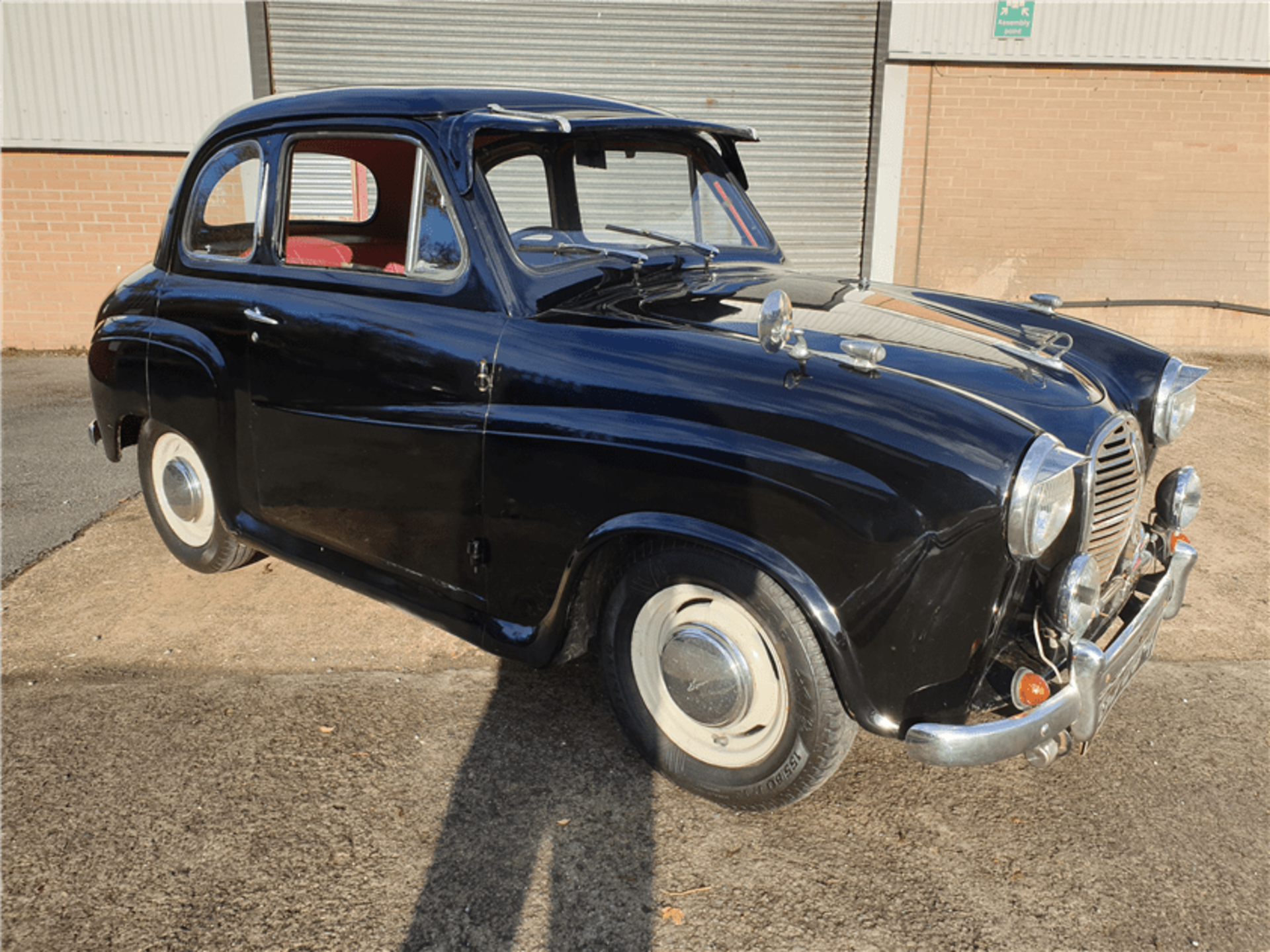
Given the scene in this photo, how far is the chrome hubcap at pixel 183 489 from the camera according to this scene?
4.13 m

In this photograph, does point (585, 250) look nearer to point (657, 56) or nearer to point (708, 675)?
point (708, 675)

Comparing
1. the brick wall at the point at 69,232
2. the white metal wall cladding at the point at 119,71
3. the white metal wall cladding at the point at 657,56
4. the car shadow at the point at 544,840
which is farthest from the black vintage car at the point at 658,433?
the brick wall at the point at 69,232

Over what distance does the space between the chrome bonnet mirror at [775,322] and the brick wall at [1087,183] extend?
315 inches

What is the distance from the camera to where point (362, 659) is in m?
3.69

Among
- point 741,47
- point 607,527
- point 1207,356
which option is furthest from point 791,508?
point 1207,356

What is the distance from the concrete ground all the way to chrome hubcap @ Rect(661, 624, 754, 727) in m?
0.34

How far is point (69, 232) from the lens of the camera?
9.83m

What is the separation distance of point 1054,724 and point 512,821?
1448 millimetres

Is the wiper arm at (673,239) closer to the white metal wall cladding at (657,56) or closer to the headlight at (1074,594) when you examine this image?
the headlight at (1074,594)

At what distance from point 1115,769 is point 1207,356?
8654mm

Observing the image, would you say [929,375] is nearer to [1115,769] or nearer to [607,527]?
[607,527]

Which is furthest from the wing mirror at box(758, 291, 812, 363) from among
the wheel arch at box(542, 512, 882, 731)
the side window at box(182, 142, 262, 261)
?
the side window at box(182, 142, 262, 261)

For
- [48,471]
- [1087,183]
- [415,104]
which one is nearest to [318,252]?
[415,104]

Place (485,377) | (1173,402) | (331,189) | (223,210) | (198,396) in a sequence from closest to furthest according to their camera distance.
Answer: (485,377)
(1173,402)
(198,396)
(223,210)
(331,189)
